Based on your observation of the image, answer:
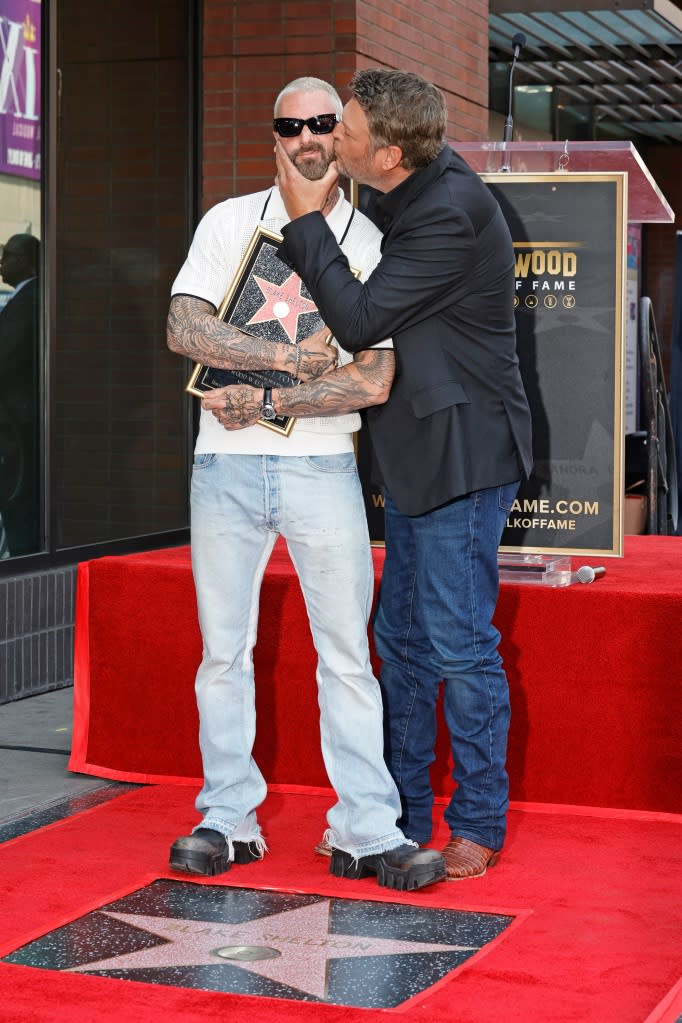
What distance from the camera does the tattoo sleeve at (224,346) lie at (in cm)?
368

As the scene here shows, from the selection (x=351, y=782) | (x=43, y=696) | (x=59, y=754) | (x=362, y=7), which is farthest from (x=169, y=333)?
(x=362, y=7)

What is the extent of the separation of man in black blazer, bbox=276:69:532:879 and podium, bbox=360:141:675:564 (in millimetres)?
805

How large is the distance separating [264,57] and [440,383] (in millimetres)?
4385

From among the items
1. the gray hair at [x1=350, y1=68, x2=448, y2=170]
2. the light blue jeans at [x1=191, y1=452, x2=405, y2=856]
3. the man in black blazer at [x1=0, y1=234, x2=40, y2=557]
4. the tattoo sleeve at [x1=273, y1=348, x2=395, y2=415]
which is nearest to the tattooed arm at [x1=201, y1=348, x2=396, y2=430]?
the tattoo sleeve at [x1=273, y1=348, x2=395, y2=415]

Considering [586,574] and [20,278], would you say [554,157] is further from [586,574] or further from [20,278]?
[20,278]

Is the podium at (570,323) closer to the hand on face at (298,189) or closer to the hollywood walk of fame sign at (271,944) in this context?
the hand on face at (298,189)

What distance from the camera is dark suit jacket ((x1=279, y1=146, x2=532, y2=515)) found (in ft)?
11.8

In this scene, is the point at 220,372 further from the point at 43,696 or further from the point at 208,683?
the point at 43,696

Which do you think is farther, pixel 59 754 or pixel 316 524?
pixel 59 754

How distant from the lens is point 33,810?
4.61 meters

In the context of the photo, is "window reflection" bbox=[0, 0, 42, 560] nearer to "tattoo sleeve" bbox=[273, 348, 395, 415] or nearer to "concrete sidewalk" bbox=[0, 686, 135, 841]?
"concrete sidewalk" bbox=[0, 686, 135, 841]

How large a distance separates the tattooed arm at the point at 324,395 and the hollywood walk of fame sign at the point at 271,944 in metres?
1.11

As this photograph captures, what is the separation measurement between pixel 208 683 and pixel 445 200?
1.28 m

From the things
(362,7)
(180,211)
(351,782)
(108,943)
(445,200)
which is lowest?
(108,943)
